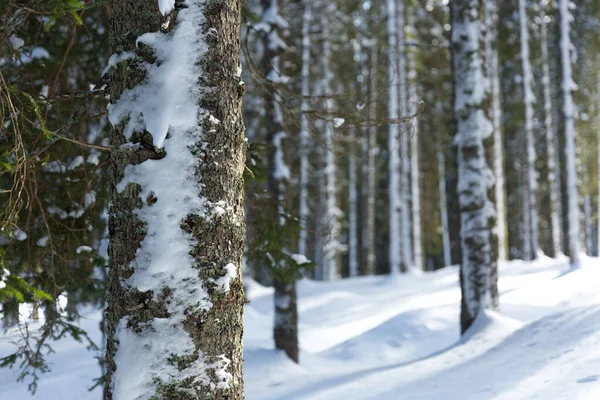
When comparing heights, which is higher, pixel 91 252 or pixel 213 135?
pixel 213 135

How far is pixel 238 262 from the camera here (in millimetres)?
2609

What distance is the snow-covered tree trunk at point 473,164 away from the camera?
6.53 metres

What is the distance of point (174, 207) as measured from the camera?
2453 mm

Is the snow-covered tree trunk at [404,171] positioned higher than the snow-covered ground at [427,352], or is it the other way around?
the snow-covered tree trunk at [404,171]

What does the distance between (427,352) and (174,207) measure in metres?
7.10

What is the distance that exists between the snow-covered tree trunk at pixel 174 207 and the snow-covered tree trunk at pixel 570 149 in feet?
40.1

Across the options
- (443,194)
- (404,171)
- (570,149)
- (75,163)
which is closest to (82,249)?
(75,163)

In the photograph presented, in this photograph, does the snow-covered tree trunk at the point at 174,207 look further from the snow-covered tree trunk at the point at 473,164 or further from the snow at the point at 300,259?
the snow-covered tree trunk at the point at 473,164

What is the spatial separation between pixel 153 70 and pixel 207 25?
0.34 m

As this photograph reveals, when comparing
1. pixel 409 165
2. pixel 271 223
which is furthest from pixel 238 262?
pixel 409 165

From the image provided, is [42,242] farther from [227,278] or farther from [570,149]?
[570,149]

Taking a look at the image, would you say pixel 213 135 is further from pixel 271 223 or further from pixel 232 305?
pixel 271 223

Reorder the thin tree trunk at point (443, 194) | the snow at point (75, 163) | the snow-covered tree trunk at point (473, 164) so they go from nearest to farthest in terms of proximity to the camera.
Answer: the snow at point (75, 163) < the snow-covered tree trunk at point (473, 164) < the thin tree trunk at point (443, 194)

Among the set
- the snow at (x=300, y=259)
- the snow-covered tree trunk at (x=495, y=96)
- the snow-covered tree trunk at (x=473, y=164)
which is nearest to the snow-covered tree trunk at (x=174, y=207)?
the snow at (x=300, y=259)
